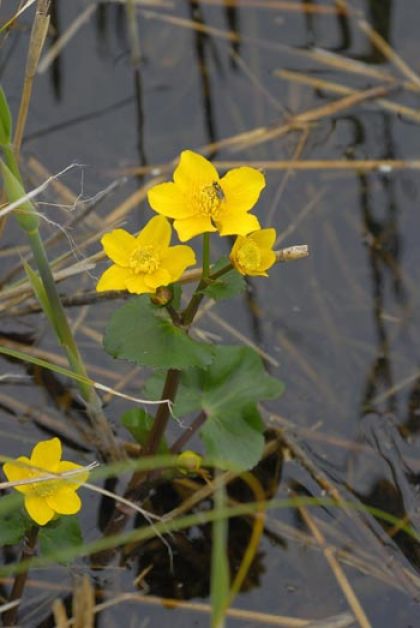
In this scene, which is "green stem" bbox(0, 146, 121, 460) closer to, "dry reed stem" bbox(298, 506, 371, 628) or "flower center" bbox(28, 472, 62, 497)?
"flower center" bbox(28, 472, 62, 497)

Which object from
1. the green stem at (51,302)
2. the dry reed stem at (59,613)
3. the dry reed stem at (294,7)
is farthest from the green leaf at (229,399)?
the dry reed stem at (294,7)

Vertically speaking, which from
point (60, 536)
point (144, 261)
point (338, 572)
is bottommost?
point (338, 572)

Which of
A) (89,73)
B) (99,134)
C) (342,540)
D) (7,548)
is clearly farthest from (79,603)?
(89,73)

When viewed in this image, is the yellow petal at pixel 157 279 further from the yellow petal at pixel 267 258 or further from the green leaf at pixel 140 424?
the green leaf at pixel 140 424

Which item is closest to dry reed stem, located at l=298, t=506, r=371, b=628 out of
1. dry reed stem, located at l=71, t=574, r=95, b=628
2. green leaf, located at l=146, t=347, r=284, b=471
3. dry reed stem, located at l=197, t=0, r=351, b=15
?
green leaf, located at l=146, t=347, r=284, b=471

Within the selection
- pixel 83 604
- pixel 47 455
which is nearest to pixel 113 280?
pixel 47 455

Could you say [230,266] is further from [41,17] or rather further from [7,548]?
[7,548]

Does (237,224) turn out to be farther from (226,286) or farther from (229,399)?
(229,399)
